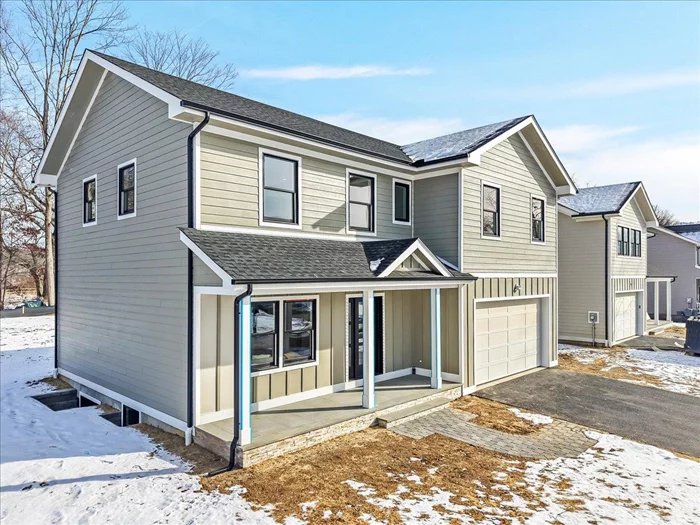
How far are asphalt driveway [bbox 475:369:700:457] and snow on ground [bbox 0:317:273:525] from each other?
22.2 ft

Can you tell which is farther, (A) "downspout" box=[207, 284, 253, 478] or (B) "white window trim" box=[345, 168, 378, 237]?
(B) "white window trim" box=[345, 168, 378, 237]

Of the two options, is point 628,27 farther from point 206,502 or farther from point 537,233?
point 206,502

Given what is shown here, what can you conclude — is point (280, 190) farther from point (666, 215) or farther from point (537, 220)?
point (666, 215)

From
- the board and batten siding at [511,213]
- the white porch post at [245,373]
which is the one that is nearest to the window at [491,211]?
the board and batten siding at [511,213]

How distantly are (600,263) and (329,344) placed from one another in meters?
13.6

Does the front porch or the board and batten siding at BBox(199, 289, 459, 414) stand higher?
the board and batten siding at BBox(199, 289, 459, 414)

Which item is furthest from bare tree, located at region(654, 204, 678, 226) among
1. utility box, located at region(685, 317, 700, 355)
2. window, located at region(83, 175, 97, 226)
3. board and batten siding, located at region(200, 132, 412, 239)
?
window, located at region(83, 175, 97, 226)

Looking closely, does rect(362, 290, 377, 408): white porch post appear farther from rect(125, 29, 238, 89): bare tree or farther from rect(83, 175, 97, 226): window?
rect(125, 29, 238, 89): bare tree

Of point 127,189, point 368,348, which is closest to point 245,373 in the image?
point 368,348

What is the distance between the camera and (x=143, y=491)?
5.48 m

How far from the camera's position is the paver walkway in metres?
7.00

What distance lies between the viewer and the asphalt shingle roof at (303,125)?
7996 millimetres

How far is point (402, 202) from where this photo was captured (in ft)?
36.9

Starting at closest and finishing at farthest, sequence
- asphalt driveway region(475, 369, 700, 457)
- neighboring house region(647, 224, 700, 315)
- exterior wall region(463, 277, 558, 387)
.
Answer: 1. asphalt driveway region(475, 369, 700, 457)
2. exterior wall region(463, 277, 558, 387)
3. neighboring house region(647, 224, 700, 315)
